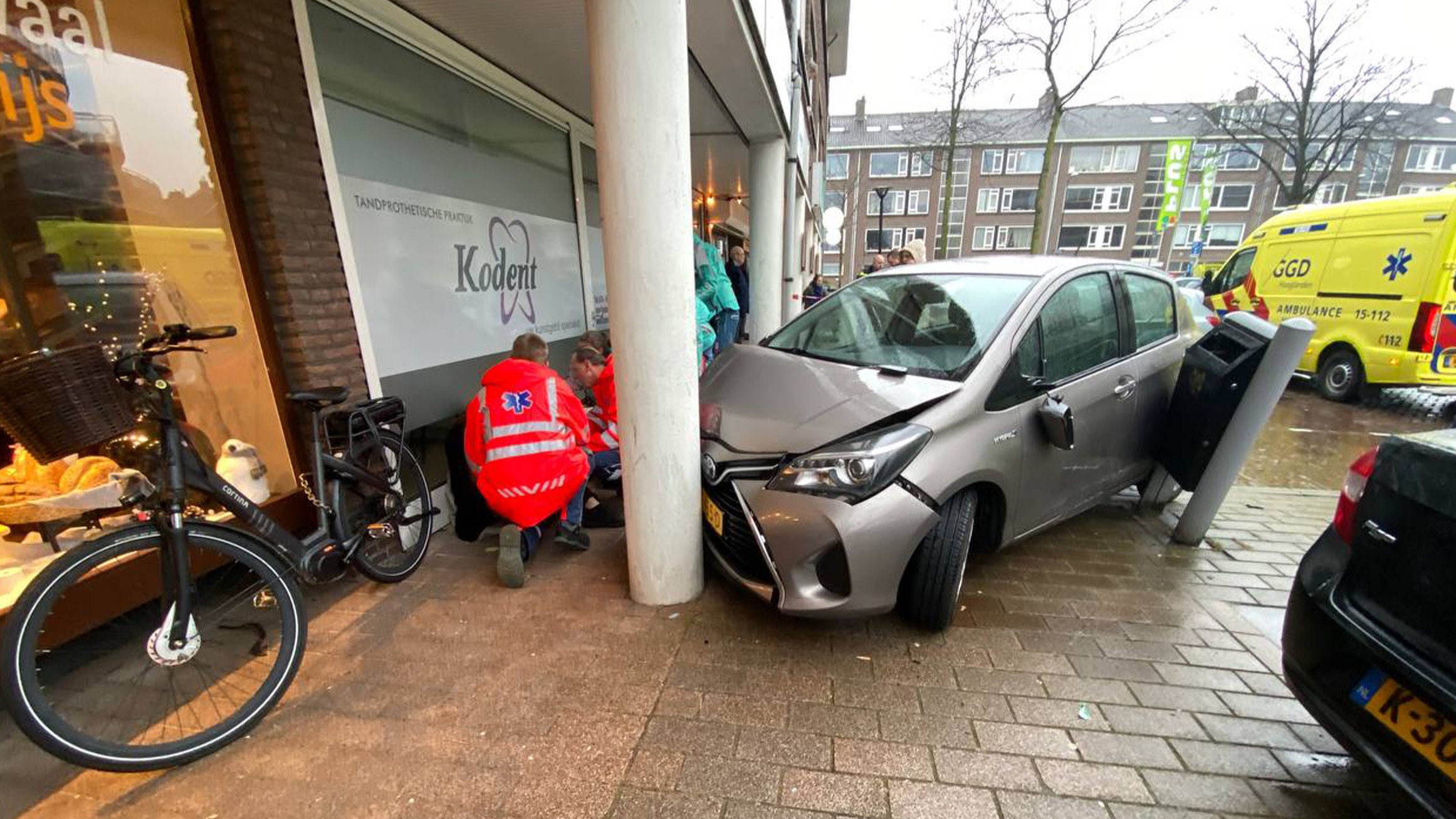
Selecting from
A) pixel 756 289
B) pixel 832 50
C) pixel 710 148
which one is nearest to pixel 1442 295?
pixel 756 289

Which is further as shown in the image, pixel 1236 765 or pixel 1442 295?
pixel 1442 295

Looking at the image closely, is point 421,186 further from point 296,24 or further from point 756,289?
point 756,289

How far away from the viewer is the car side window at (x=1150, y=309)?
3545 millimetres

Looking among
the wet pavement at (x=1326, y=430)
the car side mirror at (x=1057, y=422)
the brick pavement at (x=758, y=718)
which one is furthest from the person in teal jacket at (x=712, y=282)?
the wet pavement at (x=1326, y=430)

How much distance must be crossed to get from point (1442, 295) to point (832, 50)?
2199cm

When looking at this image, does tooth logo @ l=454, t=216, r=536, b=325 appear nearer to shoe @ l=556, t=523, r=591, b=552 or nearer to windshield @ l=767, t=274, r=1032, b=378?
shoe @ l=556, t=523, r=591, b=552

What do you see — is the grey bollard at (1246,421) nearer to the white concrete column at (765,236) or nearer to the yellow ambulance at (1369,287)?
the white concrete column at (765,236)

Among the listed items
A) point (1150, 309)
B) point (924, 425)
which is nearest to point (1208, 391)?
point (1150, 309)

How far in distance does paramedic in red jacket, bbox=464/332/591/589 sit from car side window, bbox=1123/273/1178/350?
3455mm

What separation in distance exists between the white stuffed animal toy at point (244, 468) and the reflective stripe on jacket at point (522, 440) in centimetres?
103

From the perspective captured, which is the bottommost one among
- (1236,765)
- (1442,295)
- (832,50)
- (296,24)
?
(1236,765)

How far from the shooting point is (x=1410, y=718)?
59.1 inches

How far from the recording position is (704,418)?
9.77ft

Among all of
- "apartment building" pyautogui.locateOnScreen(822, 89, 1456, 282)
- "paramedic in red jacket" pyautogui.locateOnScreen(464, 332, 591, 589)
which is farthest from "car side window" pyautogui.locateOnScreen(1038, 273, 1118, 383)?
"apartment building" pyautogui.locateOnScreen(822, 89, 1456, 282)
